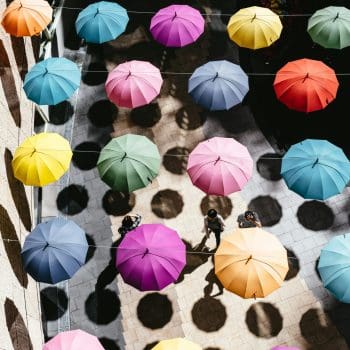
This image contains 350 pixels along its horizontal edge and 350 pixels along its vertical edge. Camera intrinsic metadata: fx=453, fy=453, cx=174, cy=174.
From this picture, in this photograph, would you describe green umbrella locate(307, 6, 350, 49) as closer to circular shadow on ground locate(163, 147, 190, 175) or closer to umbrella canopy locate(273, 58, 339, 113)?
umbrella canopy locate(273, 58, 339, 113)

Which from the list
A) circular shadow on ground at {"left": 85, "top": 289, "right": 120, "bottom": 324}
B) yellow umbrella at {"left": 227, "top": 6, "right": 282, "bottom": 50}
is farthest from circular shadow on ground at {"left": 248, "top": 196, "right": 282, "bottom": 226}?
circular shadow on ground at {"left": 85, "top": 289, "right": 120, "bottom": 324}

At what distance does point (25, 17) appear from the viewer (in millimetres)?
13273

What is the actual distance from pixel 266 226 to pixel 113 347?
5593 millimetres

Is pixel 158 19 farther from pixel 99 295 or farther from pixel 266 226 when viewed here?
pixel 99 295

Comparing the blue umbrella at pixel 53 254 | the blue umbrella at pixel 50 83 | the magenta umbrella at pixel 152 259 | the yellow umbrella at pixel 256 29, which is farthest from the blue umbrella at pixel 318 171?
the blue umbrella at pixel 50 83

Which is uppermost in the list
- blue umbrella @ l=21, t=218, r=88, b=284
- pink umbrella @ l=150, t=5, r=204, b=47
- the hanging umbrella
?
the hanging umbrella

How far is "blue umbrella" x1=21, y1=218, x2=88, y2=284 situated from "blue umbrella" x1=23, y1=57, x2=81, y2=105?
13.5ft

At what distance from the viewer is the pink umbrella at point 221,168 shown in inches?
463

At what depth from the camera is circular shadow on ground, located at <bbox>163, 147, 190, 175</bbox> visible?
48.8 feet

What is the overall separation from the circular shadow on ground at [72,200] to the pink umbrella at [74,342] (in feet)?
16.1

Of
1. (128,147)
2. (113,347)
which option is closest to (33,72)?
(128,147)

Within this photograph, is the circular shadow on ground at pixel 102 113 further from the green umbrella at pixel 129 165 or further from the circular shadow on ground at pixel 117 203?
the green umbrella at pixel 129 165

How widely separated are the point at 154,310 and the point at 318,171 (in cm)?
586

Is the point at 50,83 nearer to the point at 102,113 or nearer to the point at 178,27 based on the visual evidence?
the point at 102,113
